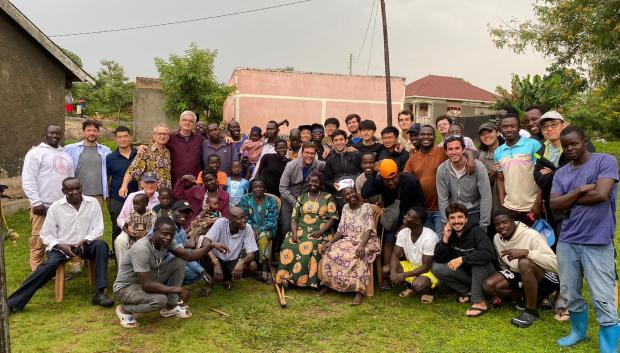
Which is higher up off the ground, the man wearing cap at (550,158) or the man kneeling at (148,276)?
the man wearing cap at (550,158)

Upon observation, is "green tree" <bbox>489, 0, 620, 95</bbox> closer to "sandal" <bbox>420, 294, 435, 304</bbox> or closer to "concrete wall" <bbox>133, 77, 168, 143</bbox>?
"sandal" <bbox>420, 294, 435, 304</bbox>

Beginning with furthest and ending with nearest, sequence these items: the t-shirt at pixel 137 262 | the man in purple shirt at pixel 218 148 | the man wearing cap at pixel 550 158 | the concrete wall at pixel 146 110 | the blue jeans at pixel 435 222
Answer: the concrete wall at pixel 146 110
the man in purple shirt at pixel 218 148
the blue jeans at pixel 435 222
the man wearing cap at pixel 550 158
the t-shirt at pixel 137 262

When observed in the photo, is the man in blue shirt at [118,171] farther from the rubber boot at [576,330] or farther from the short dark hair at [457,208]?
the rubber boot at [576,330]

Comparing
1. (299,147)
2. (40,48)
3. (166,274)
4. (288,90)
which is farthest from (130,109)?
(166,274)

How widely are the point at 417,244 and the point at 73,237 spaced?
4.01m

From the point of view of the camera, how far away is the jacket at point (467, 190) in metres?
5.17

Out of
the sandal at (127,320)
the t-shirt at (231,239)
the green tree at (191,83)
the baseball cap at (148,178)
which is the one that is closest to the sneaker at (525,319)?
the t-shirt at (231,239)

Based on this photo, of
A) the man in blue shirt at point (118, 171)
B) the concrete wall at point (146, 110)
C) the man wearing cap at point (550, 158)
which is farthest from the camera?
the concrete wall at point (146, 110)

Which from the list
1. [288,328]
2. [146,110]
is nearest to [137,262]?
[288,328]

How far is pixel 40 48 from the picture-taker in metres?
9.84

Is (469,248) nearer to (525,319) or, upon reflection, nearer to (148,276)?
(525,319)

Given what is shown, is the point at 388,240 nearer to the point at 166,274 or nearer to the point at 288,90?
the point at 166,274

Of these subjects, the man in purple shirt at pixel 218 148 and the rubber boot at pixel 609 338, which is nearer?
the rubber boot at pixel 609 338

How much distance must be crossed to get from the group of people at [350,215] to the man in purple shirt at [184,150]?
0.02 metres
